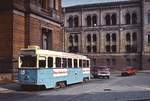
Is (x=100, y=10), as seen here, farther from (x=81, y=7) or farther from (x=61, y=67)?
(x=61, y=67)

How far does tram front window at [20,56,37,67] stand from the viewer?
95.2 ft

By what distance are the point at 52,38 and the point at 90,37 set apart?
50.9 m

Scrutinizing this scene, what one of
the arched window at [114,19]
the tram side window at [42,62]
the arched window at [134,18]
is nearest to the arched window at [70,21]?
the arched window at [114,19]

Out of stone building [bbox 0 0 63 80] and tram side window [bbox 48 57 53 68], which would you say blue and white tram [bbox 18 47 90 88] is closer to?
tram side window [bbox 48 57 53 68]

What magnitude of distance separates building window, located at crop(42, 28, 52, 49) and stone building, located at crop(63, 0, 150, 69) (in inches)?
1796

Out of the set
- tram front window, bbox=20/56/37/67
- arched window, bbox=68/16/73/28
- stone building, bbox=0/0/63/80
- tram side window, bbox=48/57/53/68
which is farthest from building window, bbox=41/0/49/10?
arched window, bbox=68/16/73/28

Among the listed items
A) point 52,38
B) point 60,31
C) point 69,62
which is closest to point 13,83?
point 69,62

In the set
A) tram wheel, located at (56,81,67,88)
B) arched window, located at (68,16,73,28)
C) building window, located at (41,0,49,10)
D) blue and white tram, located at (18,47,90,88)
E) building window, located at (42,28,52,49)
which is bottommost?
tram wheel, located at (56,81,67,88)

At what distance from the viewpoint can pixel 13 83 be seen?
117 ft

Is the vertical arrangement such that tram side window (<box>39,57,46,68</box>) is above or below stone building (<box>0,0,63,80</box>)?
below

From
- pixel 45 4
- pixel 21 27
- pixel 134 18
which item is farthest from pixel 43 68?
Answer: pixel 134 18

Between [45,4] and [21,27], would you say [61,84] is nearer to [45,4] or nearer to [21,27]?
[21,27]

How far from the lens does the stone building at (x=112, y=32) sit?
310 feet

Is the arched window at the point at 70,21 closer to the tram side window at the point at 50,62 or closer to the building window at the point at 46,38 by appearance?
the building window at the point at 46,38
